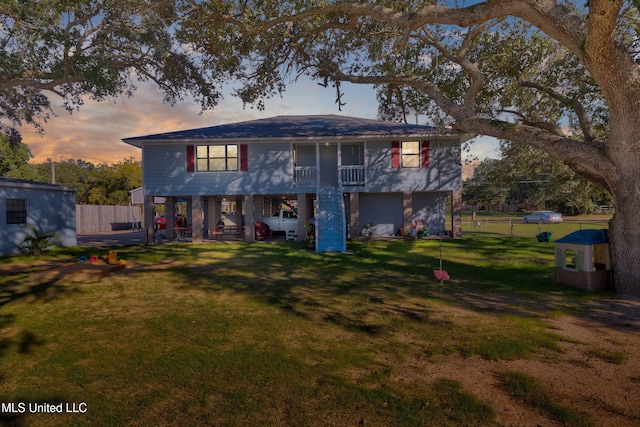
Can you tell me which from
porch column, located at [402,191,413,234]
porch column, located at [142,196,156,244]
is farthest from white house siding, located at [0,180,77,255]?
porch column, located at [402,191,413,234]

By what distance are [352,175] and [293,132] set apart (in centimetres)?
424

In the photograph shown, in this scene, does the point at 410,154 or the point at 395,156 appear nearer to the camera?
the point at 395,156

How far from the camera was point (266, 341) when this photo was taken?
16.5ft

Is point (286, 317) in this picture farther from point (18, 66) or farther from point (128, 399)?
point (18, 66)

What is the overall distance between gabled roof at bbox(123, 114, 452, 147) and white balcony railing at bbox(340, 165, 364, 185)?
181 centimetres

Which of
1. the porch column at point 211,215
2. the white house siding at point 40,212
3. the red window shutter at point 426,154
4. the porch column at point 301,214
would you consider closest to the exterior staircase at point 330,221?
the porch column at point 301,214

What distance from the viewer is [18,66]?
11867mm

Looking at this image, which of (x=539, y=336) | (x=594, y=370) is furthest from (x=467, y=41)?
(x=594, y=370)

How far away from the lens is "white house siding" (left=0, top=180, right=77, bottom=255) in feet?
49.8

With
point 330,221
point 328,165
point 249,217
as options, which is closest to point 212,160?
point 249,217

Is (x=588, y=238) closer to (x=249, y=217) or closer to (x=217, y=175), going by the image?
(x=249, y=217)

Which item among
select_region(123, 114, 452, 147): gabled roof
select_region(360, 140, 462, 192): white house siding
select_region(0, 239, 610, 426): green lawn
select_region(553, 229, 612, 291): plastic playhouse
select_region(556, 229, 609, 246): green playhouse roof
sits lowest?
select_region(0, 239, 610, 426): green lawn

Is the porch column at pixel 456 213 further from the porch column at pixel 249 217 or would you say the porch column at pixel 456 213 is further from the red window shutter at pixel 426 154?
the porch column at pixel 249 217

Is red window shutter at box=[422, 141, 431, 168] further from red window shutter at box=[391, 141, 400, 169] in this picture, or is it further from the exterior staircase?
the exterior staircase
